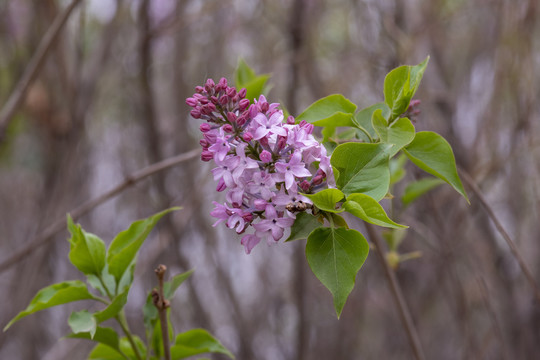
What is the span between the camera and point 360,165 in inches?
29.3

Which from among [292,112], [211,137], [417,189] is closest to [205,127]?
[211,137]

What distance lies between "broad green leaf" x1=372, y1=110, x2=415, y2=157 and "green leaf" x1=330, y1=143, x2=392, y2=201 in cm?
3

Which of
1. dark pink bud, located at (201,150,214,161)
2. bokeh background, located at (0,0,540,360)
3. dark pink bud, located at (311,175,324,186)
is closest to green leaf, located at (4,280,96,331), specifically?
dark pink bud, located at (201,150,214,161)

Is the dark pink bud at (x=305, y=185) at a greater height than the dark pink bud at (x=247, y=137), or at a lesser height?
lesser

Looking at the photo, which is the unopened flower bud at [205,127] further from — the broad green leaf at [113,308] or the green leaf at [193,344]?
the green leaf at [193,344]

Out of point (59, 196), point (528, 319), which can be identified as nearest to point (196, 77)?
point (59, 196)

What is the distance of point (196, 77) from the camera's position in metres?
3.15

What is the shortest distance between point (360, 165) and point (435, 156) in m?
0.13

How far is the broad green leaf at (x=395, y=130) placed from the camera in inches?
30.2

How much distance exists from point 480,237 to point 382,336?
130cm

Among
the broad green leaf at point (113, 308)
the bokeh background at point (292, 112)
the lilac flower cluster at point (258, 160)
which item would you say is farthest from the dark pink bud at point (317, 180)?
the bokeh background at point (292, 112)

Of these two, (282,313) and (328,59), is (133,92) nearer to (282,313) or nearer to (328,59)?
(328,59)

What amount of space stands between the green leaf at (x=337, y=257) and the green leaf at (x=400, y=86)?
0.77ft

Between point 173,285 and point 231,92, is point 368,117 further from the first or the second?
point 173,285
